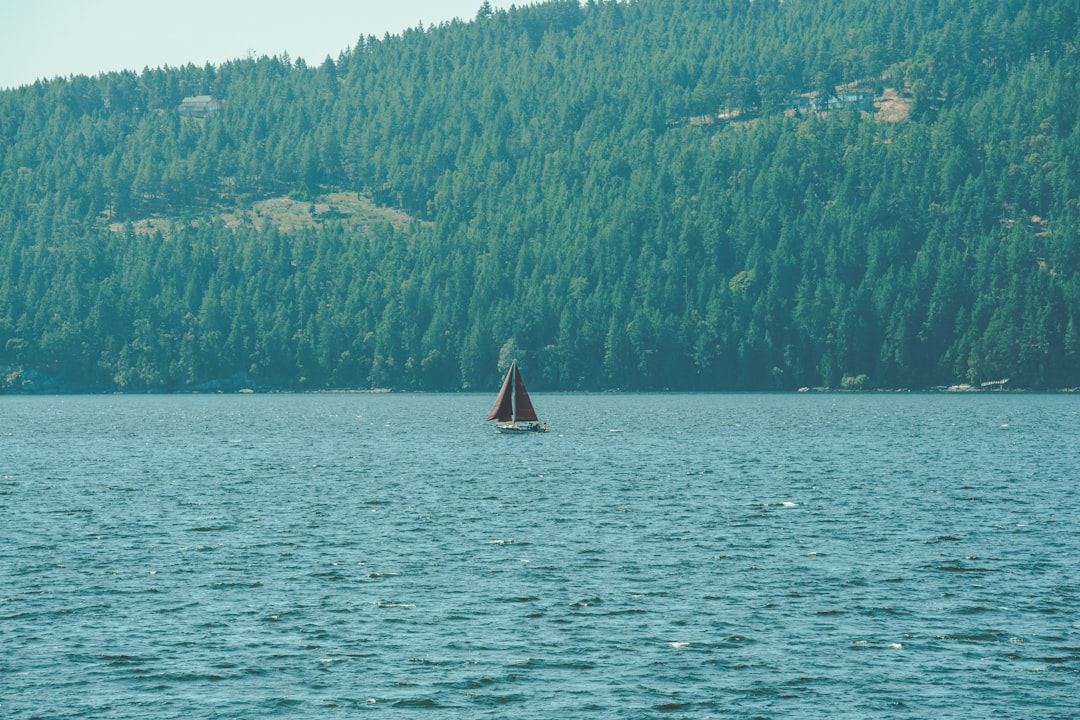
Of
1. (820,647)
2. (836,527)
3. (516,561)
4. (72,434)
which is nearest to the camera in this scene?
(820,647)

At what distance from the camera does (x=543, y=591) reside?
48.5 m

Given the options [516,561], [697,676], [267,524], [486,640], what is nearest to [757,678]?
[697,676]

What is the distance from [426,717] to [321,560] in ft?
75.6

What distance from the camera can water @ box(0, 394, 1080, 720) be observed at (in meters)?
35.4

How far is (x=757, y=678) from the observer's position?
3666 cm

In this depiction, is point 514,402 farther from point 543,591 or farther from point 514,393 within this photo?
point 543,591

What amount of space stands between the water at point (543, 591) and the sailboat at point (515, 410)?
127ft

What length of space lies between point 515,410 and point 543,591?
91.5m

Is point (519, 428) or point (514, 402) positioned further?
point (519, 428)

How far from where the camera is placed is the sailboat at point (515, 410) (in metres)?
140

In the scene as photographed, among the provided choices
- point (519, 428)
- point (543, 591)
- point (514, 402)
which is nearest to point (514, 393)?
point (514, 402)

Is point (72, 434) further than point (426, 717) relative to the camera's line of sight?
Yes

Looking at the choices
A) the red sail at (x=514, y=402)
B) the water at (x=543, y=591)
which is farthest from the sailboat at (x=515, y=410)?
the water at (x=543, y=591)

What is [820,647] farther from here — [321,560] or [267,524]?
[267,524]
